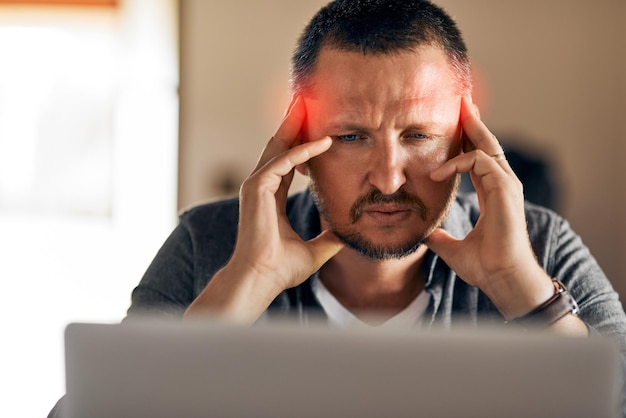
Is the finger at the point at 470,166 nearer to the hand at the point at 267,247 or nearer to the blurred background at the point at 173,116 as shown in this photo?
the hand at the point at 267,247

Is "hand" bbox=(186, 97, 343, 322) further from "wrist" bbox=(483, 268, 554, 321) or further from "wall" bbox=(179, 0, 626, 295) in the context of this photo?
"wall" bbox=(179, 0, 626, 295)

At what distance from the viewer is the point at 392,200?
127cm

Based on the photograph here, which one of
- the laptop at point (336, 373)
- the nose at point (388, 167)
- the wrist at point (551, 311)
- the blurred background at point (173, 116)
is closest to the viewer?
the laptop at point (336, 373)

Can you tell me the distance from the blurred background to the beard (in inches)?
98.9

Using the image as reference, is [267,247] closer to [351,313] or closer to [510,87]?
[351,313]

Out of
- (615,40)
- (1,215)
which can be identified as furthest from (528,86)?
(1,215)

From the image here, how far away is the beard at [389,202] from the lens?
128 centimetres

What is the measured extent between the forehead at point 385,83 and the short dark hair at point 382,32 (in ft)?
0.06

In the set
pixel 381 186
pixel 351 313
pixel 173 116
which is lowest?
pixel 351 313

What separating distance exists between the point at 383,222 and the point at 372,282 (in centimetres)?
20

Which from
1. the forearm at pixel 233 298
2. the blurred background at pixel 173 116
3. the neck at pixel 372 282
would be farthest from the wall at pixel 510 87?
the forearm at pixel 233 298

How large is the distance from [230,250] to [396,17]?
573 millimetres

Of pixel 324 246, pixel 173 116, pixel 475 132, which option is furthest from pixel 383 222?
pixel 173 116

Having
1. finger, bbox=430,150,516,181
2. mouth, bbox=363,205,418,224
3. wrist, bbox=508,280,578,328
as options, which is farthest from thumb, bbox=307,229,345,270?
wrist, bbox=508,280,578,328
